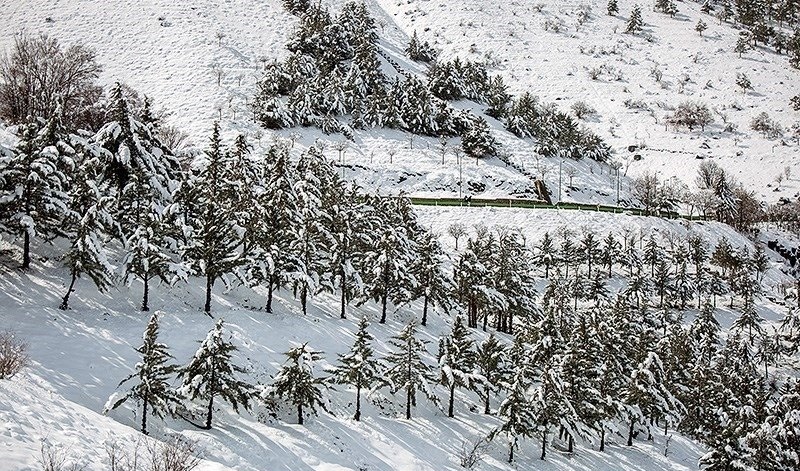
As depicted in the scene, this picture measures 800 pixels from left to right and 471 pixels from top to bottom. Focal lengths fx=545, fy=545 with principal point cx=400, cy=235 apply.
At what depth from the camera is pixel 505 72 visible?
138 metres

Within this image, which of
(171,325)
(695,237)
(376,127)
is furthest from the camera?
(376,127)

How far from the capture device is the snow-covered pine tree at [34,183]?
2625 cm

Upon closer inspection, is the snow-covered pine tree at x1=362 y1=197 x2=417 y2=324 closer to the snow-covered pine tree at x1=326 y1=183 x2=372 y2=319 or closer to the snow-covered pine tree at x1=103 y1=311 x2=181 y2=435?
the snow-covered pine tree at x1=326 y1=183 x2=372 y2=319

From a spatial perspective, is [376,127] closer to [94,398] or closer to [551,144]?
[551,144]

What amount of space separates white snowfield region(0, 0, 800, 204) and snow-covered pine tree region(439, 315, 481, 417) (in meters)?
50.3

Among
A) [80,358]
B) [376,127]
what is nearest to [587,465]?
[80,358]

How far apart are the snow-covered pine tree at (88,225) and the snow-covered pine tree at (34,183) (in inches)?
31.7

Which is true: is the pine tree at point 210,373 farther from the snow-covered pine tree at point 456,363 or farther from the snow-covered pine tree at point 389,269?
the snow-covered pine tree at point 389,269

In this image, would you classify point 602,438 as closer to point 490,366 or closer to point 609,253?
point 490,366

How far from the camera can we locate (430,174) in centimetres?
8219

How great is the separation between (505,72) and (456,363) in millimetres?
121900

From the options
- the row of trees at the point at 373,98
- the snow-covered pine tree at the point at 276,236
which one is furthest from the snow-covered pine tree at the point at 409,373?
the row of trees at the point at 373,98

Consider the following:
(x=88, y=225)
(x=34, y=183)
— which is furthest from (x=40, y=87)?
(x=88, y=225)

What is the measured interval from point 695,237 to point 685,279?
13976 millimetres
